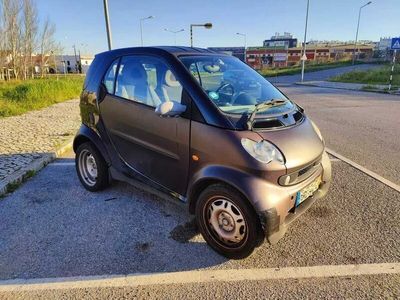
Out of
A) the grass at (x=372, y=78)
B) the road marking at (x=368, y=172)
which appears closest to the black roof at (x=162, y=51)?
the road marking at (x=368, y=172)

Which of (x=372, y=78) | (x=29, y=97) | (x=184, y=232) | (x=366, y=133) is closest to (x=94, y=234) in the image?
(x=184, y=232)

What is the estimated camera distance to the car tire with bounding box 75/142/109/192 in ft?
12.6

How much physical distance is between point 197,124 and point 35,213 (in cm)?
225

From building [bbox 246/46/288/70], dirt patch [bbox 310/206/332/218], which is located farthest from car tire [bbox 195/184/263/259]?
building [bbox 246/46/288/70]

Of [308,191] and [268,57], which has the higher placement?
[268,57]

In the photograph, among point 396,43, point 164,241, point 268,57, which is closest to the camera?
point 164,241

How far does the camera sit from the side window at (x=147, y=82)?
9.69 feet

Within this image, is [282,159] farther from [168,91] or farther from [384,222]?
[384,222]

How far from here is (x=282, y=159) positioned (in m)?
2.49

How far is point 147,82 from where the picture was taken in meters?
3.18

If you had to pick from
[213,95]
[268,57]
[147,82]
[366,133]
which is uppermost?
[268,57]

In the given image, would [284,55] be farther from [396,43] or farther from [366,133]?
[366,133]

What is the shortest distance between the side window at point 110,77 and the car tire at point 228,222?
1780 millimetres

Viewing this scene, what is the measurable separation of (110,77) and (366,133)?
603 centimetres
